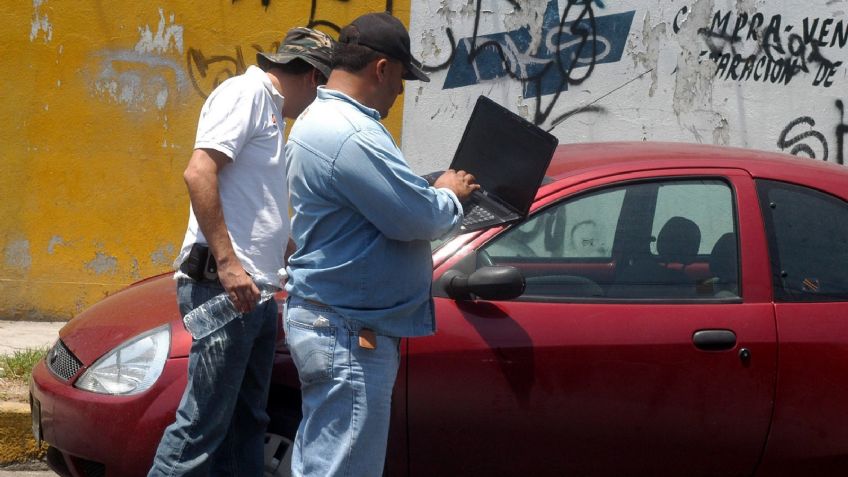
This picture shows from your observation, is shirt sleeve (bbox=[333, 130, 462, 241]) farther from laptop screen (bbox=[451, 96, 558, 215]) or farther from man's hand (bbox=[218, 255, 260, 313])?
man's hand (bbox=[218, 255, 260, 313])

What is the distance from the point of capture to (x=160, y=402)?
12.0ft

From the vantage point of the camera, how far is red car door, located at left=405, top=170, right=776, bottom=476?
3551 millimetres

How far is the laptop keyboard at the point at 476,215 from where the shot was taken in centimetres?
309

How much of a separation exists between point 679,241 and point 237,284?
153cm

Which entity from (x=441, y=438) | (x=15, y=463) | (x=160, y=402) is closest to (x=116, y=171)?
(x=15, y=463)

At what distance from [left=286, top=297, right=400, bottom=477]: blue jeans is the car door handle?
1.21 m

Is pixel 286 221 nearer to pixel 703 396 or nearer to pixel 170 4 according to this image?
pixel 703 396

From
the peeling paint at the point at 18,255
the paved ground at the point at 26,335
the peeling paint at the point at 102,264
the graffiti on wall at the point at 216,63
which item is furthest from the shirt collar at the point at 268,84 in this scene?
the peeling paint at the point at 18,255

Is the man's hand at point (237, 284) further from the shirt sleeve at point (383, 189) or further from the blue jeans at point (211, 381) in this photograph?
the shirt sleeve at point (383, 189)

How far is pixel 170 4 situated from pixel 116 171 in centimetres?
108

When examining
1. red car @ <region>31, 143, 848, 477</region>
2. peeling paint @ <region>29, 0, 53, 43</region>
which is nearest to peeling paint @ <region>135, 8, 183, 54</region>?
peeling paint @ <region>29, 0, 53, 43</region>

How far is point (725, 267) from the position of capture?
377 centimetres

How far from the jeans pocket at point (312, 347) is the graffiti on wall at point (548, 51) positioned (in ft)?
13.9

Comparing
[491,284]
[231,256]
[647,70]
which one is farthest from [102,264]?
[491,284]
